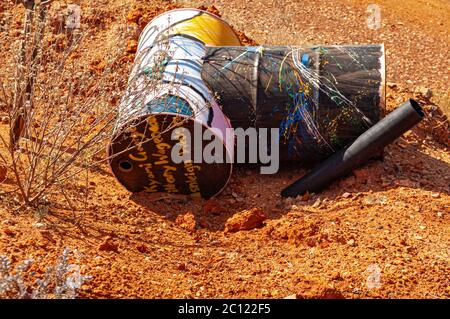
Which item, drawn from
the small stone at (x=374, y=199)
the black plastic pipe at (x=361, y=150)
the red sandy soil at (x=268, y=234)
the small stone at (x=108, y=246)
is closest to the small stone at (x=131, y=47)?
the red sandy soil at (x=268, y=234)

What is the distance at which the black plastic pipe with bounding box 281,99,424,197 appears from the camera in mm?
5707

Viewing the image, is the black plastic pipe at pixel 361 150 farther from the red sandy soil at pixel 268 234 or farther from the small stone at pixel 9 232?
the small stone at pixel 9 232

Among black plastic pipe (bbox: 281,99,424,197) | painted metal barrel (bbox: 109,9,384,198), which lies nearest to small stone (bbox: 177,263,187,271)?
painted metal barrel (bbox: 109,9,384,198)

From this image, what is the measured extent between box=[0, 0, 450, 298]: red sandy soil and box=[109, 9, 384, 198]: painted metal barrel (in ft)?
0.77

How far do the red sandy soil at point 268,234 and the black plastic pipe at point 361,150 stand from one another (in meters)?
0.10

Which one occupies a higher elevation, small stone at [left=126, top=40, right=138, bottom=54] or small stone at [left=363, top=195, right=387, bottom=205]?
small stone at [left=126, top=40, right=138, bottom=54]

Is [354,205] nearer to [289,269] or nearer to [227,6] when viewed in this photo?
[289,269]

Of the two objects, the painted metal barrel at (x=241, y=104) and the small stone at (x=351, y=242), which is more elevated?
the painted metal barrel at (x=241, y=104)

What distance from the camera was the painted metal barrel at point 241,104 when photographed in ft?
18.7

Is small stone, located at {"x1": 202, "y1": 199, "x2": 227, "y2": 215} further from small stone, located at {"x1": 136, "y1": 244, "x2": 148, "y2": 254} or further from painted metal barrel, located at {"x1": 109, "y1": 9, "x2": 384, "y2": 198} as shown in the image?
small stone, located at {"x1": 136, "y1": 244, "x2": 148, "y2": 254}

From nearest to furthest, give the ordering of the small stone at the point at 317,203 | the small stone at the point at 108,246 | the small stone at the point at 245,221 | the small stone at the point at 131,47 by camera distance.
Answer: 1. the small stone at the point at 108,246
2. the small stone at the point at 245,221
3. the small stone at the point at 317,203
4. the small stone at the point at 131,47

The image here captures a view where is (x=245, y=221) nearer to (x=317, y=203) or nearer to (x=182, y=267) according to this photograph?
(x=317, y=203)

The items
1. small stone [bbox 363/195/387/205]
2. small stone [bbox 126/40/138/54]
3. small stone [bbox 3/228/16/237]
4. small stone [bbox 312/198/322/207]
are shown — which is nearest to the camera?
small stone [bbox 3/228/16/237]
